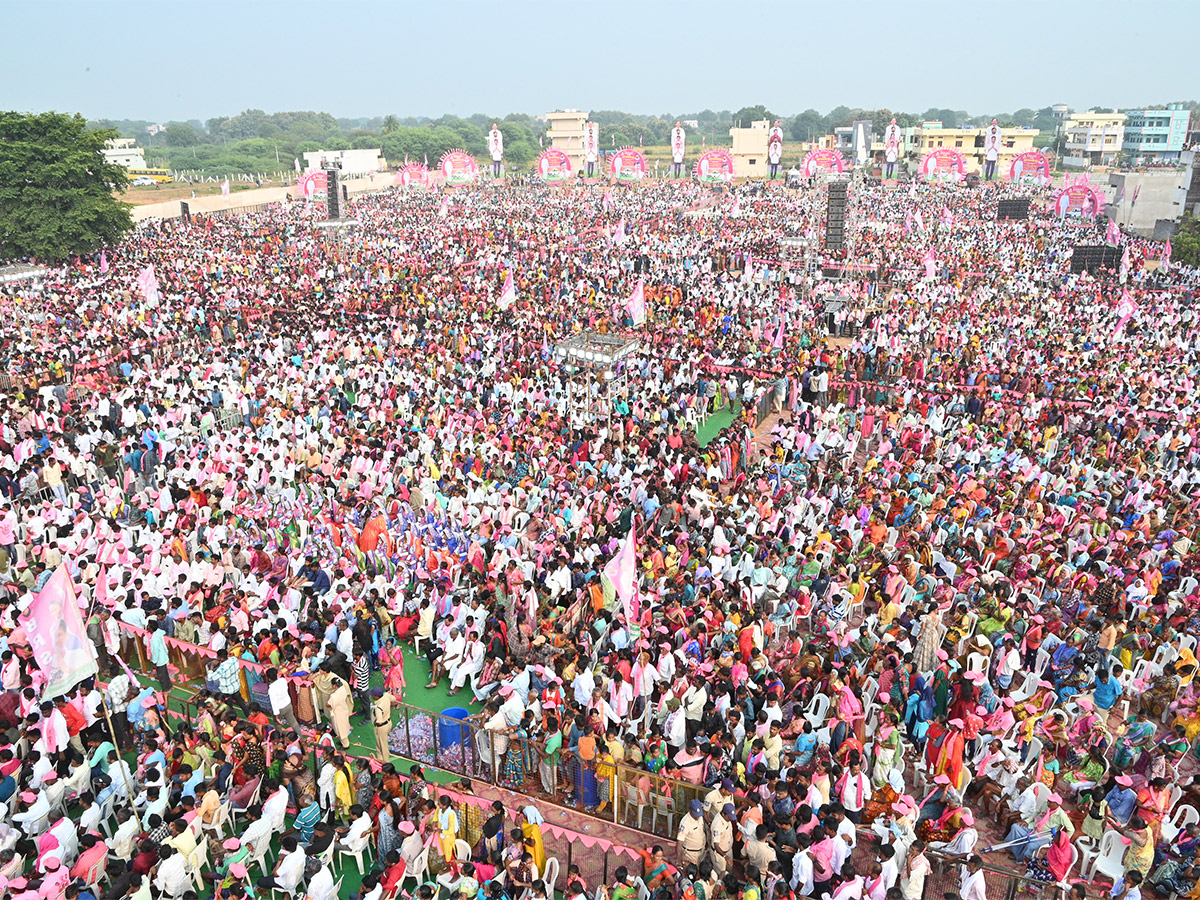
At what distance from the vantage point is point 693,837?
19.7 feet

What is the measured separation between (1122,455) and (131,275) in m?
27.1

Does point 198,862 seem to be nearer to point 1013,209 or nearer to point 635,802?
point 635,802

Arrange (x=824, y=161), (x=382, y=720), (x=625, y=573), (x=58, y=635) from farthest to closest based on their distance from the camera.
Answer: (x=824, y=161), (x=625, y=573), (x=382, y=720), (x=58, y=635)

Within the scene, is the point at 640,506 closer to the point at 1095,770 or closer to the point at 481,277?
the point at 1095,770

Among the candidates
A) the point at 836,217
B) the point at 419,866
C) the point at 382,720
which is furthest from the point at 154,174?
the point at 419,866

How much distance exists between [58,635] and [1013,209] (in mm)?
44080

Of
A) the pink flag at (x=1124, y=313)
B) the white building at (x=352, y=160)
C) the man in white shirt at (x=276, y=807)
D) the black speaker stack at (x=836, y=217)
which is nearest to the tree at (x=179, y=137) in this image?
the white building at (x=352, y=160)

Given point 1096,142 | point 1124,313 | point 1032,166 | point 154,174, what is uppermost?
point 1096,142

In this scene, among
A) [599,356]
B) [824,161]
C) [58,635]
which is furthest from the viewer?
[824,161]

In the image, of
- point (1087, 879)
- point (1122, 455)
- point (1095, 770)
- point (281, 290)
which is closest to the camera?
point (1087, 879)

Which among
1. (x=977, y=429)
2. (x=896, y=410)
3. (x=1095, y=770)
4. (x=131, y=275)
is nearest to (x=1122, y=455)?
(x=977, y=429)

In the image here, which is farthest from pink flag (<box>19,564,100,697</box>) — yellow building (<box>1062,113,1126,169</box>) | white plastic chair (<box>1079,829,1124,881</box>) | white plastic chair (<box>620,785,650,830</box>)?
yellow building (<box>1062,113,1126,169</box>)

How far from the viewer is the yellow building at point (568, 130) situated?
8731 centimetres

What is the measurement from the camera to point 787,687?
7.88m
